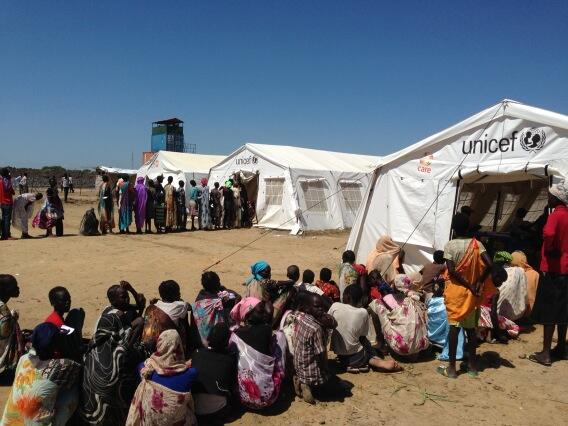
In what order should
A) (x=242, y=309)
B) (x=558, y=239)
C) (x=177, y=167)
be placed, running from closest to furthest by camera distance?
(x=242, y=309), (x=558, y=239), (x=177, y=167)

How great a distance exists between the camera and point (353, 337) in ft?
14.1

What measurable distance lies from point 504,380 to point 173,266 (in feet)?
21.2

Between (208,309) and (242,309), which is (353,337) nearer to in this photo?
(242,309)

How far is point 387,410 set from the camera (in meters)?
3.75

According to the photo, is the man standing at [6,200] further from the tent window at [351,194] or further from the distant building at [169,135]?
the distant building at [169,135]

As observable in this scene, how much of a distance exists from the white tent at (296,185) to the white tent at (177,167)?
3933 millimetres

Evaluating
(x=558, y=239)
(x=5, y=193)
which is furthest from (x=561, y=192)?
(x=5, y=193)

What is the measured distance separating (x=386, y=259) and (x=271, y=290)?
124 inches

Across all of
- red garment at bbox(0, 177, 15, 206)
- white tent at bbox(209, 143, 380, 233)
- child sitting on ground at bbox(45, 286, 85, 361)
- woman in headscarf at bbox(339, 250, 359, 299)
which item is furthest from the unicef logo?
red garment at bbox(0, 177, 15, 206)

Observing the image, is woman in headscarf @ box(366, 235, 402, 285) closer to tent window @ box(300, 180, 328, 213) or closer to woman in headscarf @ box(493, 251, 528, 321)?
woman in headscarf @ box(493, 251, 528, 321)

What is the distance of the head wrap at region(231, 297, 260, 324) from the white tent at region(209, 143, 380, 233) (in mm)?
10623

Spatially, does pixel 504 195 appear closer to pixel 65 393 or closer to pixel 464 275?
pixel 464 275

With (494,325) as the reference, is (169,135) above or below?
above

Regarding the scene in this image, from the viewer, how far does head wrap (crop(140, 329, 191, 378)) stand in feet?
10.1
